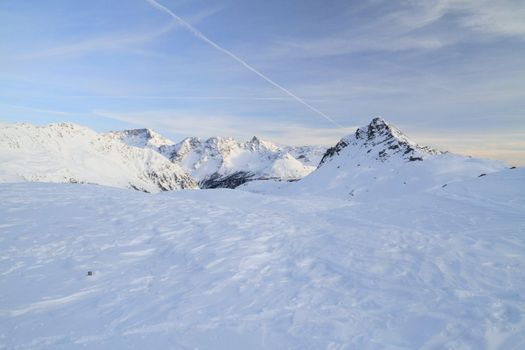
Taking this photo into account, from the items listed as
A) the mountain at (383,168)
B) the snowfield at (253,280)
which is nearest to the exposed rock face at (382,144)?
the mountain at (383,168)

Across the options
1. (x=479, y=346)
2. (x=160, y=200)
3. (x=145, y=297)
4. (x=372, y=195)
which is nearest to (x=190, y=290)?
(x=145, y=297)

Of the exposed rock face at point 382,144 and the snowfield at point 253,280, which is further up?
the exposed rock face at point 382,144

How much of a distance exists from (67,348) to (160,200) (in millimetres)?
16143

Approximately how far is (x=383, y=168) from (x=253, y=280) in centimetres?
7523

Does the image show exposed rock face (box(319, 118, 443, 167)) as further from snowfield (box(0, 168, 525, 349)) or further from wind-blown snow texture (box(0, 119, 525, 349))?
snowfield (box(0, 168, 525, 349))

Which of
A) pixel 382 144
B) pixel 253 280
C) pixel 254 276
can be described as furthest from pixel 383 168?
pixel 253 280

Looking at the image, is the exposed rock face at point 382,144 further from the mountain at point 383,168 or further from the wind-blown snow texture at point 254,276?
the wind-blown snow texture at point 254,276

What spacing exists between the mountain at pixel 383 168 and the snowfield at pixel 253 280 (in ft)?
81.3

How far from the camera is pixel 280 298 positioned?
9.06 m

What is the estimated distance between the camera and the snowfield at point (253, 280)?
732 cm

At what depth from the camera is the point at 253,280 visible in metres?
10.2

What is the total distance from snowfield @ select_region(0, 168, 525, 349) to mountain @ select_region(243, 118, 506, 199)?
2479 cm

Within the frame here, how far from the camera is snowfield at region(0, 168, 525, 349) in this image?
24.0ft

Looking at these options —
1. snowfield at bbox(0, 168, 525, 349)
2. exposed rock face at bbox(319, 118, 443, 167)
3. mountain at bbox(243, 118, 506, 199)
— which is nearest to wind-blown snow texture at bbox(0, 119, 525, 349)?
snowfield at bbox(0, 168, 525, 349)
